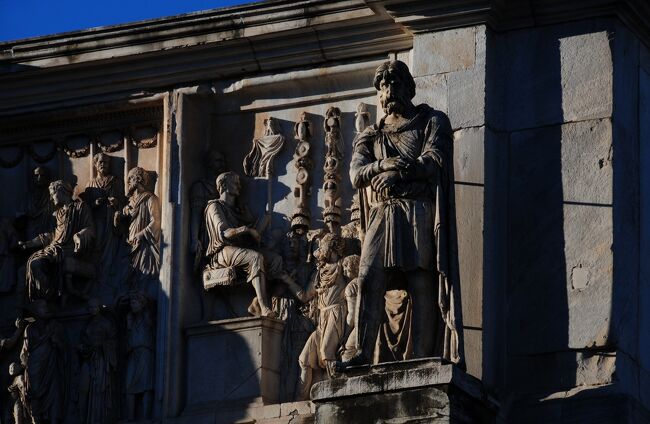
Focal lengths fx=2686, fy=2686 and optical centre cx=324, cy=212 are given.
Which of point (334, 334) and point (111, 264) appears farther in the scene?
point (111, 264)

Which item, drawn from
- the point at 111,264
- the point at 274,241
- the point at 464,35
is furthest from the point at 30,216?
the point at 464,35

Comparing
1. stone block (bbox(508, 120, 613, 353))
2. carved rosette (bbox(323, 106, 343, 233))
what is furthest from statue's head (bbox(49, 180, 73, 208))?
stone block (bbox(508, 120, 613, 353))

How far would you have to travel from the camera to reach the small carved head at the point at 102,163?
71.5 feet

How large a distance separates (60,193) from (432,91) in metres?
3.38

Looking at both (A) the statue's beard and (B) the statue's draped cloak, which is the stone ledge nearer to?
(B) the statue's draped cloak

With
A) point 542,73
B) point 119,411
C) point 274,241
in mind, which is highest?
point 542,73

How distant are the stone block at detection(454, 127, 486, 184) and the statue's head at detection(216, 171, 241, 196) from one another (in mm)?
2017

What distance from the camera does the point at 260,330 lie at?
2062 cm

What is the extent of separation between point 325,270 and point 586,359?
2290 mm

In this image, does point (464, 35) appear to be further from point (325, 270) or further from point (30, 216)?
point (30, 216)

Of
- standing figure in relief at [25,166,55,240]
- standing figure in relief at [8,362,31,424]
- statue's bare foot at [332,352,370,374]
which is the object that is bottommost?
standing figure in relief at [8,362,31,424]

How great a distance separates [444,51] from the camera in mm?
20344

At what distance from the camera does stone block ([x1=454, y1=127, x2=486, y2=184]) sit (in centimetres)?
1983

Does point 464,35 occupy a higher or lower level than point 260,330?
higher
